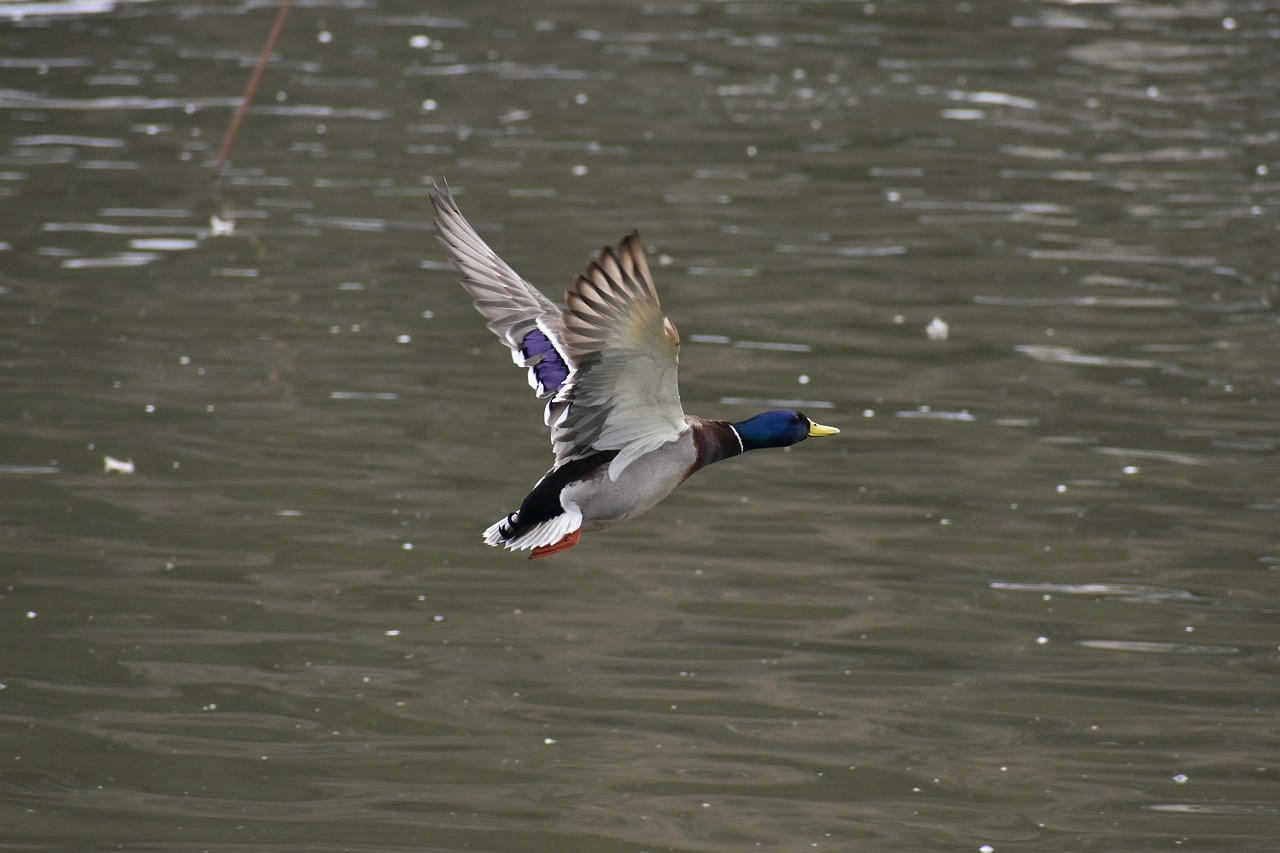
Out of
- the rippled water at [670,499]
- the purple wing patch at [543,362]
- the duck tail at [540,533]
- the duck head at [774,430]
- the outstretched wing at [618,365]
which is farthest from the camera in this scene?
the rippled water at [670,499]

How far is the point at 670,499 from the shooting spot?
950 cm

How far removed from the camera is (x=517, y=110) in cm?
1705

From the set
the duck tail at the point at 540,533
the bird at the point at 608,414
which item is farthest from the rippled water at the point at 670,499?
the bird at the point at 608,414

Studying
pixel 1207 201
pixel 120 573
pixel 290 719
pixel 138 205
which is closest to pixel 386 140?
pixel 138 205

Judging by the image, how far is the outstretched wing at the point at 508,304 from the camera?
19.4ft

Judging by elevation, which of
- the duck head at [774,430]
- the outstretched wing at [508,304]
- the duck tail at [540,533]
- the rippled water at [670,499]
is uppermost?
the outstretched wing at [508,304]

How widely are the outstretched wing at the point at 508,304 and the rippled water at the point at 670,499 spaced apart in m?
1.66

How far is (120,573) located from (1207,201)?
368 inches

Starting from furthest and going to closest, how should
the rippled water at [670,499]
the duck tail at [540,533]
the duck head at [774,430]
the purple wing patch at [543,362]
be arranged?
1. the rippled water at [670,499]
2. the purple wing patch at [543,362]
3. the duck head at [774,430]
4. the duck tail at [540,533]

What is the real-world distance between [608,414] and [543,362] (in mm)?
778

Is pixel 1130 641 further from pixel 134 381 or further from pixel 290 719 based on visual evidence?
pixel 134 381

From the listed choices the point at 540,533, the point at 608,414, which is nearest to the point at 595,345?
the point at 608,414

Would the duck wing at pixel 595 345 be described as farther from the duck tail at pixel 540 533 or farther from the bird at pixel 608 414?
the duck tail at pixel 540 533

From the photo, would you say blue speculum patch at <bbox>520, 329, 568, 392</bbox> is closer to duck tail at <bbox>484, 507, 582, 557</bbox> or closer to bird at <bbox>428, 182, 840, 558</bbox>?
bird at <bbox>428, 182, 840, 558</bbox>
